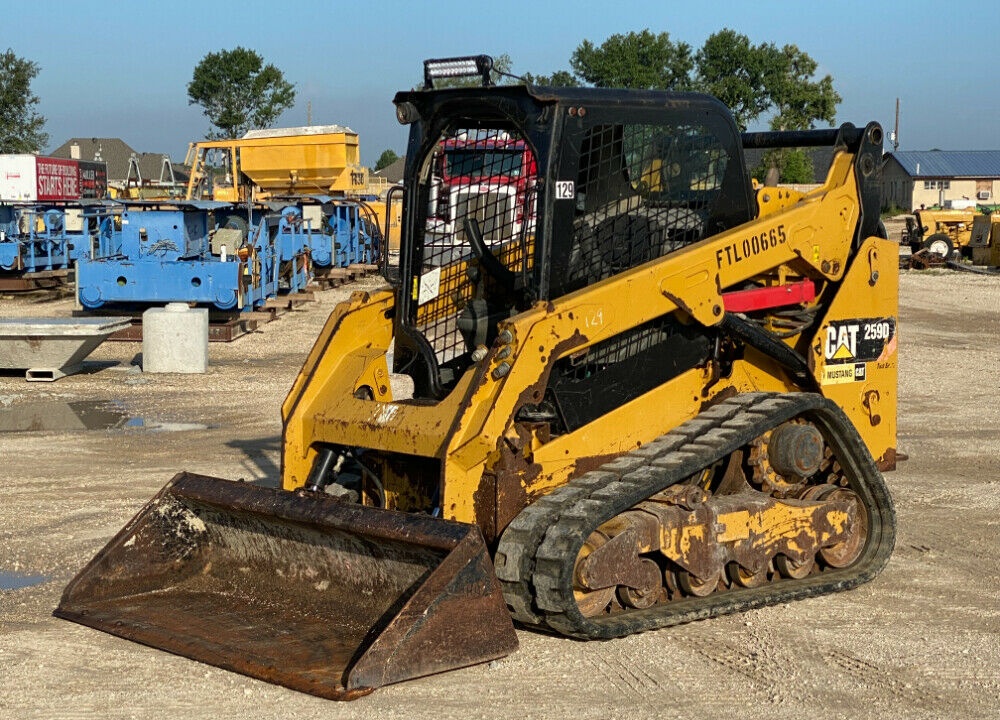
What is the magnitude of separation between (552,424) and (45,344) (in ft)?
31.4

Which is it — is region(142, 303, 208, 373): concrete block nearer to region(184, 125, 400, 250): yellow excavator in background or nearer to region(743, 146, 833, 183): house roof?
region(743, 146, 833, 183): house roof

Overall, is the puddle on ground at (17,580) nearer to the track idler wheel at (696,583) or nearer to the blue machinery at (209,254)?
the track idler wheel at (696,583)

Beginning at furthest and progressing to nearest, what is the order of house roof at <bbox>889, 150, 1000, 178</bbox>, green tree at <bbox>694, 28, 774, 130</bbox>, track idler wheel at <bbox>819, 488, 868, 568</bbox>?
1. green tree at <bbox>694, 28, 774, 130</bbox>
2. house roof at <bbox>889, 150, 1000, 178</bbox>
3. track idler wheel at <bbox>819, 488, 868, 568</bbox>

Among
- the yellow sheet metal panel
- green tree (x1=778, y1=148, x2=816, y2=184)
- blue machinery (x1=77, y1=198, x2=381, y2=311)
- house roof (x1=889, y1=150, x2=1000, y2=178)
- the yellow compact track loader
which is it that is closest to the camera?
the yellow compact track loader

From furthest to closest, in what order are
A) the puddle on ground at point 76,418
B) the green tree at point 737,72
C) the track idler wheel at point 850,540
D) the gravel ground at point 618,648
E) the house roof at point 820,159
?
the green tree at point 737,72 → the puddle on ground at point 76,418 → the house roof at point 820,159 → the track idler wheel at point 850,540 → the gravel ground at point 618,648

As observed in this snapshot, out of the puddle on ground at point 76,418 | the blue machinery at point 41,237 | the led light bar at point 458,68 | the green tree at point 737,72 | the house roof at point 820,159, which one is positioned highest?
the green tree at point 737,72

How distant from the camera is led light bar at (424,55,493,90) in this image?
644cm

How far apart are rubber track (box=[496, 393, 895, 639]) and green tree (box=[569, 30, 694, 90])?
9773cm

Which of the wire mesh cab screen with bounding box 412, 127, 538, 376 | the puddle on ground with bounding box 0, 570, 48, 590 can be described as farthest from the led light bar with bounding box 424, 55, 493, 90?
the puddle on ground with bounding box 0, 570, 48, 590

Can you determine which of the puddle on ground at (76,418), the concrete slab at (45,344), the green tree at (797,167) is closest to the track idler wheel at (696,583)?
the puddle on ground at (76,418)

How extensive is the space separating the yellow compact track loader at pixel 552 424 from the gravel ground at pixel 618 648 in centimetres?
13

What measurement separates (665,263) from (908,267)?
2907cm

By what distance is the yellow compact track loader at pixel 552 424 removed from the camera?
229 inches

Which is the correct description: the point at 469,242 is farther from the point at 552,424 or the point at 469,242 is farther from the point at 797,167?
the point at 797,167
